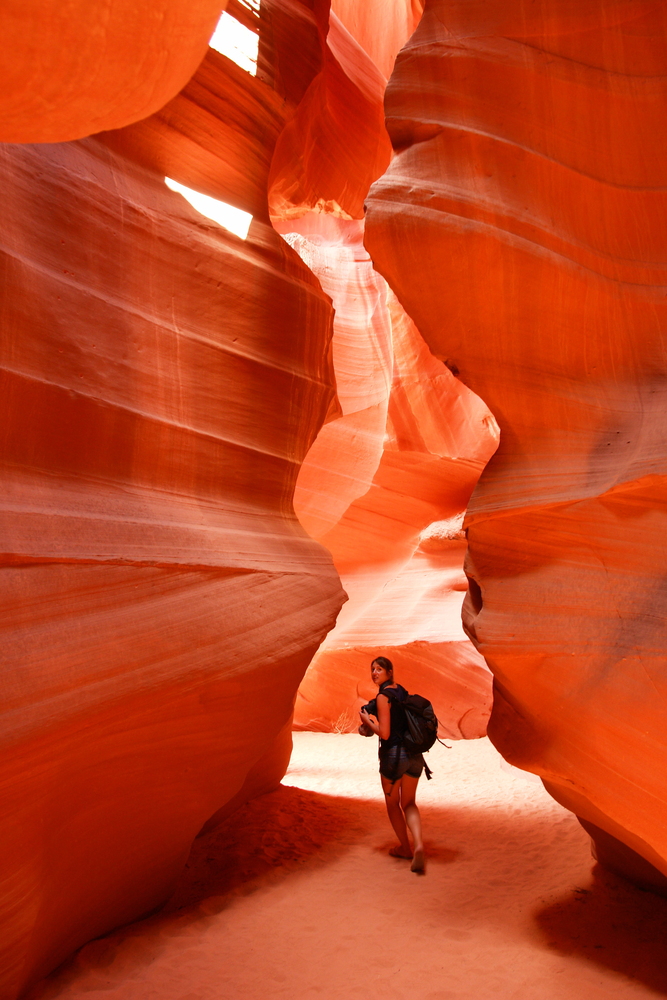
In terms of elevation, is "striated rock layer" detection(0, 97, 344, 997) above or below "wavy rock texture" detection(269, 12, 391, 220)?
below

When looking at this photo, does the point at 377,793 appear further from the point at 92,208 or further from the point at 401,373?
the point at 401,373

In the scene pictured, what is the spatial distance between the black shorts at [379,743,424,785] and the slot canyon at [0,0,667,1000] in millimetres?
615

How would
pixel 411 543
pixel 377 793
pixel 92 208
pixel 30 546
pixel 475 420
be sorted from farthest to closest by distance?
pixel 411 543 → pixel 475 420 → pixel 377 793 → pixel 92 208 → pixel 30 546

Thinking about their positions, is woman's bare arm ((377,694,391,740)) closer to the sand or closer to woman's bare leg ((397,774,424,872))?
woman's bare leg ((397,774,424,872))

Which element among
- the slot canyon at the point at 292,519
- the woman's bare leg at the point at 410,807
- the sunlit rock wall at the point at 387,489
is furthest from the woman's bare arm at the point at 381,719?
the sunlit rock wall at the point at 387,489

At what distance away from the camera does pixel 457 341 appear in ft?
15.2

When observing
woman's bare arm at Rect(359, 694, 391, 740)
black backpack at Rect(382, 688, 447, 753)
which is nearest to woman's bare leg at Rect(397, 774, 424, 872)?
black backpack at Rect(382, 688, 447, 753)

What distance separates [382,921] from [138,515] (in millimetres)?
2774

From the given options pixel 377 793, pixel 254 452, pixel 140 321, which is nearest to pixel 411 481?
pixel 377 793

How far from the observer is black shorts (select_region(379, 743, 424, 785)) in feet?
17.2

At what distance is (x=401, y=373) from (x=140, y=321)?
25.2ft

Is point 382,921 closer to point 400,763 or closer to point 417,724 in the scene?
point 400,763

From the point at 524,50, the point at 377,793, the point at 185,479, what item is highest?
the point at 524,50

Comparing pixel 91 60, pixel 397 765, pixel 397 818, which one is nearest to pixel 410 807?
pixel 397 818
